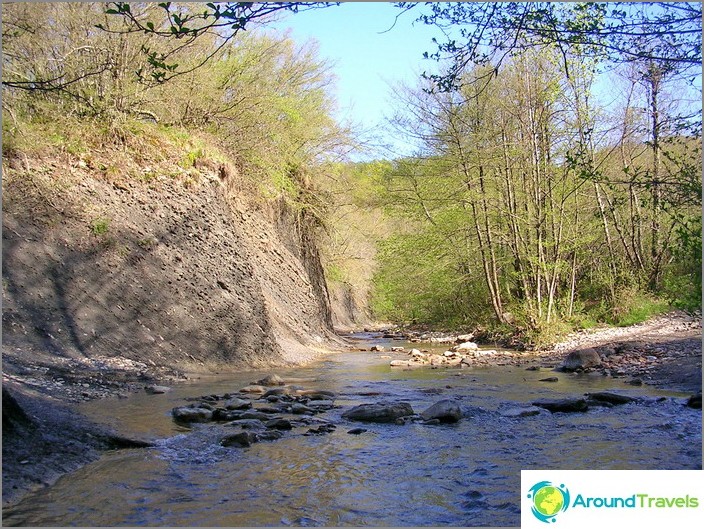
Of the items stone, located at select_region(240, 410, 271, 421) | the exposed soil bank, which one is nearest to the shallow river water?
stone, located at select_region(240, 410, 271, 421)

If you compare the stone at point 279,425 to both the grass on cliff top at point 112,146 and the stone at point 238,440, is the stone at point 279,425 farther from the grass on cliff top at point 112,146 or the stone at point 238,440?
the grass on cliff top at point 112,146

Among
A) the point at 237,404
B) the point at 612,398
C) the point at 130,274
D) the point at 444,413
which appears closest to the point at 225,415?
the point at 237,404

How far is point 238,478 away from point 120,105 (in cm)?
1039

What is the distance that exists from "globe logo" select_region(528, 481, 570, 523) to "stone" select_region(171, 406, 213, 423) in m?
4.19

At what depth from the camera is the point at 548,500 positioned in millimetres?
3645

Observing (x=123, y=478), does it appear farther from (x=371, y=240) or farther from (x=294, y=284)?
(x=371, y=240)

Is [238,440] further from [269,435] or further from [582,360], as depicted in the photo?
[582,360]

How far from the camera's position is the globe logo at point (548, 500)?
3.56 meters

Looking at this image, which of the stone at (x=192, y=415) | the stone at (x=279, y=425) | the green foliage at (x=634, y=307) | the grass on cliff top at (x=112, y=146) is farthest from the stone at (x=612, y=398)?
the grass on cliff top at (x=112, y=146)

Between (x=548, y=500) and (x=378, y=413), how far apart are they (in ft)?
11.8

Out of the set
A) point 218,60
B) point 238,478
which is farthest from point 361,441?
point 218,60

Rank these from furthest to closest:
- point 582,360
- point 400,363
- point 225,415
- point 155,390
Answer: point 400,363 < point 582,360 < point 155,390 < point 225,415

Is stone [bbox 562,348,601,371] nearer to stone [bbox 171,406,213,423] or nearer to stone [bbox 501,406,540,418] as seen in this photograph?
stone [bbox 501,406,540,418]

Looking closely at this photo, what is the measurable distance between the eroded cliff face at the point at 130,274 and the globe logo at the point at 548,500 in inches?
299
